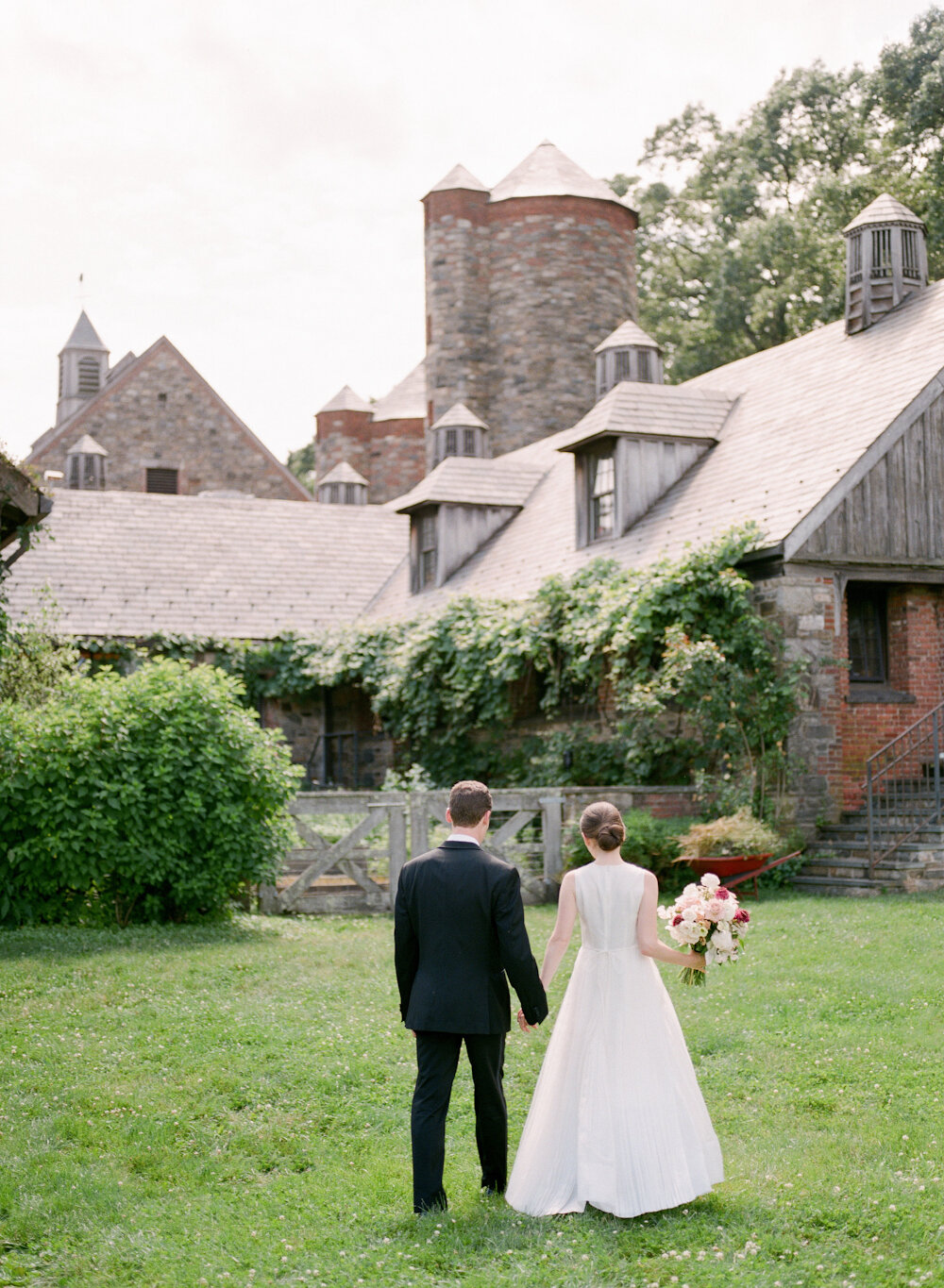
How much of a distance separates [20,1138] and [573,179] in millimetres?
30923

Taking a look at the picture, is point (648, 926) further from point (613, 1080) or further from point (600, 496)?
point (600, 496)

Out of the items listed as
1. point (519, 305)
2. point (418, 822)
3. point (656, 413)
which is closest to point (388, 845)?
point (418, 822)

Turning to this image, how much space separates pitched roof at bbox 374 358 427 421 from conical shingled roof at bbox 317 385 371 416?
1.84ft

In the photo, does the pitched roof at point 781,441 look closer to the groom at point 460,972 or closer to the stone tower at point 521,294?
the stone tower at point 521,294

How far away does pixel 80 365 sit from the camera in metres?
59.7

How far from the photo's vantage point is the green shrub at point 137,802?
40.1 feet

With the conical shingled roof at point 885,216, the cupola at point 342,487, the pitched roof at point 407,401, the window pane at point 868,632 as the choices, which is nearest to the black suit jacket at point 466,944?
the window pane at point 868,632

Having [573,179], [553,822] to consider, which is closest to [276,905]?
[553,822]

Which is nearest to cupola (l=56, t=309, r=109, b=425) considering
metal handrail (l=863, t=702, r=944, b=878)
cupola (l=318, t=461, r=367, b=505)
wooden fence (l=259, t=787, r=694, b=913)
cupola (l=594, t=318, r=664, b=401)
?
cupola (l=318, t=461, r=367, b=505)

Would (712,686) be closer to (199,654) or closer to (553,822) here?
(553,822)

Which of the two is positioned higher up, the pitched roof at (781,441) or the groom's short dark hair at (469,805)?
the pitched roof at (781,441)

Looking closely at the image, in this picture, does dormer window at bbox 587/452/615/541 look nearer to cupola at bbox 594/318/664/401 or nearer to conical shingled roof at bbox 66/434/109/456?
cupola at bbox 594/318/664/401

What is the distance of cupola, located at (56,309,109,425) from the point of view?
59094mm

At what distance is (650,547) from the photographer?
18.4 metres
